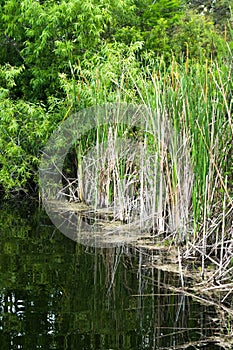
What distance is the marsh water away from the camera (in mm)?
2783

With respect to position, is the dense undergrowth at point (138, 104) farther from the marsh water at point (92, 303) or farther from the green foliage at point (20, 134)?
the marsh water at point (92, 303)

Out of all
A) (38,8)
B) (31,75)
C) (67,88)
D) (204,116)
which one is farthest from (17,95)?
(204,116)

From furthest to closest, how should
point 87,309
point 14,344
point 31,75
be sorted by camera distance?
point 31,75 → point 87,309 → point 14,344

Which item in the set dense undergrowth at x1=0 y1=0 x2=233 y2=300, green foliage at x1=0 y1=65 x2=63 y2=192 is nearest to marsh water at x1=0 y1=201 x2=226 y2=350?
dense undergrowth at x1=0 y1=0 x2=233 y2=300

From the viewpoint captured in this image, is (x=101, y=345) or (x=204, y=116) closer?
(x=101, y=345)

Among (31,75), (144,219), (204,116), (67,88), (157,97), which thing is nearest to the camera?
(204,116)

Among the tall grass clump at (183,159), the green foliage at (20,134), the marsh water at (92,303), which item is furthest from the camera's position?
the green foliage at (20,134)

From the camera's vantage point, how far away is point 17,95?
924cm

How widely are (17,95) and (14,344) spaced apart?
274 inches

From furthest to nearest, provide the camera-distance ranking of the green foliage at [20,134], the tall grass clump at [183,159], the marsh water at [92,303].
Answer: the green foliage at [20,134] → the tall grass clump at [183,159] → the marsh water at [92,303]

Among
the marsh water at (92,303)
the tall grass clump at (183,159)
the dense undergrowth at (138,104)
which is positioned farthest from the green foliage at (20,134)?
the marsh water at (92,303)

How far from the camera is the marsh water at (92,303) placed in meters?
2.78

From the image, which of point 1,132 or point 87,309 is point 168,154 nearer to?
point 87,309

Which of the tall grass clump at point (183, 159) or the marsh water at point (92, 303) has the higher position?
the tall grass clump at point (183, 159)
